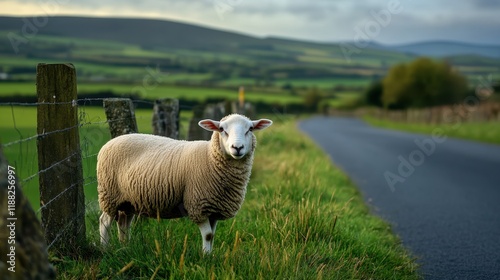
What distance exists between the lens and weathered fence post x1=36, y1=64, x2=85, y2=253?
16.5ft

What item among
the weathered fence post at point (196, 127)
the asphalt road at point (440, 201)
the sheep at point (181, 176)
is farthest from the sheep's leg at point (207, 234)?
the weathered fence post at point (196, 127)

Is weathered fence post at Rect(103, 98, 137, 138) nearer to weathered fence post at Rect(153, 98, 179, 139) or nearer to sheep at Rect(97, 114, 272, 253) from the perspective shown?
sheep at Rect(97, 114, 272, 253)

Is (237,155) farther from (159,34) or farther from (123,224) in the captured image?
(159,34)

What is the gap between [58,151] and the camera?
16.6ft

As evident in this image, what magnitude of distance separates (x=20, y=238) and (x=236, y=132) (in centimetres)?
215

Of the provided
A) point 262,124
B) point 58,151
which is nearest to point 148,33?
point 58,151

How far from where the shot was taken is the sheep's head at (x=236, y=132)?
4.67 meters

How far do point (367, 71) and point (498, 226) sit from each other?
114 m

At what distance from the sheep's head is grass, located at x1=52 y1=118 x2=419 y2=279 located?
2.21ft

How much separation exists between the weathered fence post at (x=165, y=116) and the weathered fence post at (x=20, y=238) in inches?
188

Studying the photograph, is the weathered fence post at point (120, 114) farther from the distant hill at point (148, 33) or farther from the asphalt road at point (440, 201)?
the distant hill at point (148, 33)

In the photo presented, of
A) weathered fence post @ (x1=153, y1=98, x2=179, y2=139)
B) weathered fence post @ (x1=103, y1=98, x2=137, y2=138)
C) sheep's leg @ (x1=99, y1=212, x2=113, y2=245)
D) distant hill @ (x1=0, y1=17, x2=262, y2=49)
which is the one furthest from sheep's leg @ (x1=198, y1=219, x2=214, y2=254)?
distant hill @ (x1=0, y1=17, x2=262, y2=49)

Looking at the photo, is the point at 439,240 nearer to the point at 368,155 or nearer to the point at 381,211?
the point at 381,211

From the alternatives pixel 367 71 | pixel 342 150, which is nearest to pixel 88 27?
pixel 367 71
